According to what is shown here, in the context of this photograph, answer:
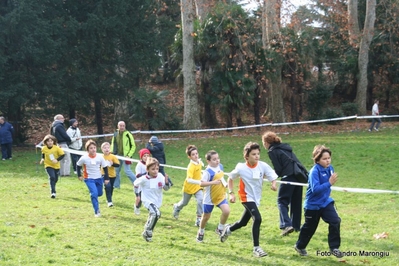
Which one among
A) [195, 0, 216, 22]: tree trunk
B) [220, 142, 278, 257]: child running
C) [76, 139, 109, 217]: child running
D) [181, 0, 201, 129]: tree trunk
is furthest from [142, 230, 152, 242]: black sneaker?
[195, 0, 216, 22]: tree trunk

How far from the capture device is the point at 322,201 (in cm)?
834

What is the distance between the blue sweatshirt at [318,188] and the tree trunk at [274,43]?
24574 mm

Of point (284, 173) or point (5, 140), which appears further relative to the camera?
point (5, 140)

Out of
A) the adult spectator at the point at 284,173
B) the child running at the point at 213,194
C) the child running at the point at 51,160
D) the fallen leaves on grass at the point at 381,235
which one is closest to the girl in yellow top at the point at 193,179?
the child running at the point at 213,194

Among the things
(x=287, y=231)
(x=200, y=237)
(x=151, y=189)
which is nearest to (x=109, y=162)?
(x=151, y=189)

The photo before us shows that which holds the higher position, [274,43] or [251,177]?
[274,43]

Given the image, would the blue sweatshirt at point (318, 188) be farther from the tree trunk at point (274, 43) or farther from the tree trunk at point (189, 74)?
the tree trunk at point (274, 43)

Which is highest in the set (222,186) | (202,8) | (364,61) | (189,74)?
(202,8)

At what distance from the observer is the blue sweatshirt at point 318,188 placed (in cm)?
818

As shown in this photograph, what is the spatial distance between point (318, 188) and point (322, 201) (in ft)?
0.97

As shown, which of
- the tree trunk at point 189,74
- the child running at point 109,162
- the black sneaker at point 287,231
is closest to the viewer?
the black sneaker at point 287,231

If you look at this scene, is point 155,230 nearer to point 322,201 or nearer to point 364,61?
point 322,201

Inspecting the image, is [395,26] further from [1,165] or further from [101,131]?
[1,165]

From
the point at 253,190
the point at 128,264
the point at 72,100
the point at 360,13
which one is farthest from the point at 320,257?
the point at 360,13
